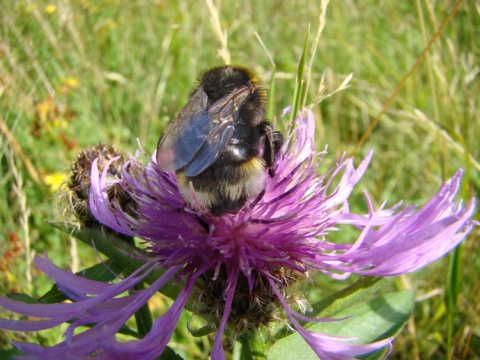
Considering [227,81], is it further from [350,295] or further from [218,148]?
[350,295]

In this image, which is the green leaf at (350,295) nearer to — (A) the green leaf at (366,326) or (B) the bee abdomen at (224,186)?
(A) the green leaf at (366,326)

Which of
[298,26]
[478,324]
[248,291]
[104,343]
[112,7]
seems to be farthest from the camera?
[112,7]

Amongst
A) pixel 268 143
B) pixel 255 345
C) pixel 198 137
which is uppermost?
pixel 198 137

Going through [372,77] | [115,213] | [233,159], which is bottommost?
[372,77]

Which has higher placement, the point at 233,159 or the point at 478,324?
the point at 233,159

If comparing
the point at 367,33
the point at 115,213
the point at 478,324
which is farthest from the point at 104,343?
the point at 367,33

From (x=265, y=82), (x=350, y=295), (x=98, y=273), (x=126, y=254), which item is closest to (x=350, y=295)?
(x=350, y=295)

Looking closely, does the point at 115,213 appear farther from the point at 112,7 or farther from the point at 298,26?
the point at 112,7
